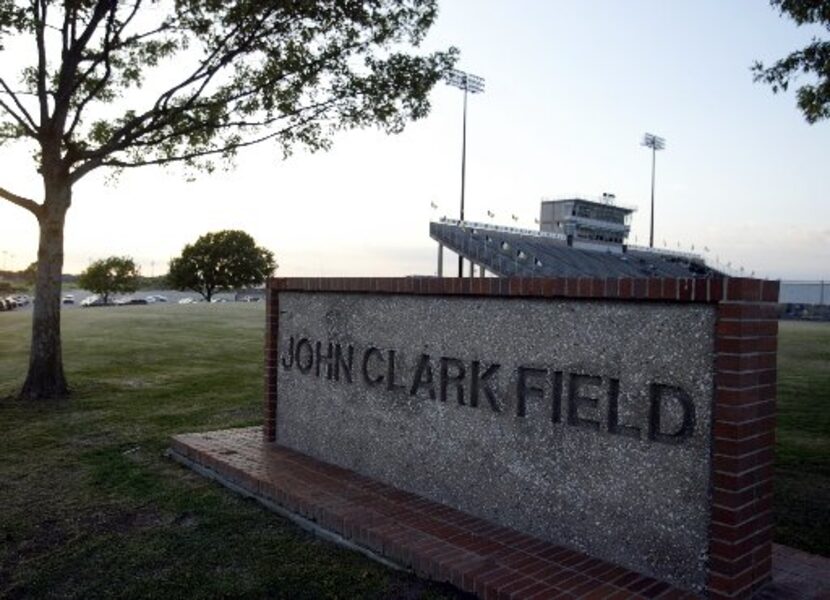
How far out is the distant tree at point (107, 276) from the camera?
79.2 metres

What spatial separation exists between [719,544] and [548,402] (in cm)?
142

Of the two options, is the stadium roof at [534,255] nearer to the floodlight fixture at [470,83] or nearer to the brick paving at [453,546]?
the floodlight fixture at [470,83]

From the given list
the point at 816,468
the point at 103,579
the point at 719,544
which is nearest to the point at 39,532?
the point at 103,579

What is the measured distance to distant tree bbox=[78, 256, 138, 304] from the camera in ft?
260

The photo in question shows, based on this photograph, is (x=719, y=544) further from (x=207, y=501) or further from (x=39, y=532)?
(x=39, y=532)

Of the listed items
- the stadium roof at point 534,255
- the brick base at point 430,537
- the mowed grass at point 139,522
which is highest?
the stadium roof at point 534,255

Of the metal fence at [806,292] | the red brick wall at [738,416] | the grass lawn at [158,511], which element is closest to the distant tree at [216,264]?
the metal fence at [806,292]

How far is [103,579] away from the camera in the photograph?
4691 mm

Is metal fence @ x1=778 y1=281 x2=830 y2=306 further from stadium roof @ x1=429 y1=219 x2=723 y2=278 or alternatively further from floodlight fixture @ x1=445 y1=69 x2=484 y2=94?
floodlight fixture @ x1=445 y1=69 x2=484 y2=94

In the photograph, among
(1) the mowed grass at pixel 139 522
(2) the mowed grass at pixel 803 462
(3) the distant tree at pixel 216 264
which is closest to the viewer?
(1) the mowed grass at pixel 139 522

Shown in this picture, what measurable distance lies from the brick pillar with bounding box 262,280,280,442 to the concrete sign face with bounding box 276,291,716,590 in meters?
1.04

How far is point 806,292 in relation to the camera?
67.4 m

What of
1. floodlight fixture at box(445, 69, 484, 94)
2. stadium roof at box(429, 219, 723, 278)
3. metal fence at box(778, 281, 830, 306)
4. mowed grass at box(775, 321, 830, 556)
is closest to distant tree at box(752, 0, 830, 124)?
mowed grass at box(775, 321, 830, 556)

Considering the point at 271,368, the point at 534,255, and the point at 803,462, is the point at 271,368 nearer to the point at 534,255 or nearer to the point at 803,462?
the point at 803,462
